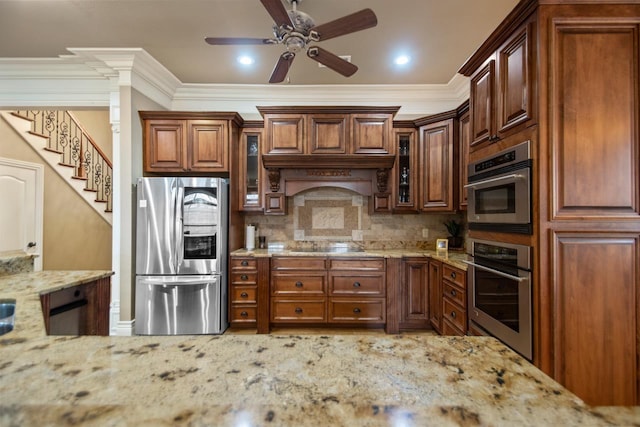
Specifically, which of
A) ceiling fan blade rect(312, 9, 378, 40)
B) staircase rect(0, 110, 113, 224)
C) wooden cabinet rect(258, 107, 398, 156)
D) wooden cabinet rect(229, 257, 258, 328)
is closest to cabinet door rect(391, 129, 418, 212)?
wooden cabinet rect(258, 107, 398, 156)

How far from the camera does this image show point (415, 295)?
10.4 ft

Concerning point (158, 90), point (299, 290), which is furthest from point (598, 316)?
point (158, 90)

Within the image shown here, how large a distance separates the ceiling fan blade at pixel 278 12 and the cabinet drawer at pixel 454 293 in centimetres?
250

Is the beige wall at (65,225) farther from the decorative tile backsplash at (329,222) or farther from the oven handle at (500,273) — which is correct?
the oven handle at (500,273)

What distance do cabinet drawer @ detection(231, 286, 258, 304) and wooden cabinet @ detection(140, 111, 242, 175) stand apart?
135 centimetres

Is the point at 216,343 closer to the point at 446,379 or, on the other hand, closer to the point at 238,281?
the point at 446,379

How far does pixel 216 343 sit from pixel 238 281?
248 cm

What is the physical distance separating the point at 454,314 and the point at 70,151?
5.95m

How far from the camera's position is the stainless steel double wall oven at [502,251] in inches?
62.6

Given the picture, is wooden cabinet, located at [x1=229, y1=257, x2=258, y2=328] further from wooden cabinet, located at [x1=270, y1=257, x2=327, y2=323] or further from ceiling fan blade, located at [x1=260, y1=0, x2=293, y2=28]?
ceiling fan blade, located at [x1=260, y1=0, x2=293, y2=28]

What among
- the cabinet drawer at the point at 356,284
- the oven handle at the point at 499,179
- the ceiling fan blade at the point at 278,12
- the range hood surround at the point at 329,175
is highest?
the ceiling fan blade at the point at 278,12

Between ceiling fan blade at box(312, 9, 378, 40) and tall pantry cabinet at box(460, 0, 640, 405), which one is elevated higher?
ceiling fan blade at box(312, 9, 378, 40)

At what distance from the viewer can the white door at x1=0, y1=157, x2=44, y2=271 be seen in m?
3.49

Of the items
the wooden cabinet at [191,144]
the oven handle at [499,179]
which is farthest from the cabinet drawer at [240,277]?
the oven handle at [499,179]
